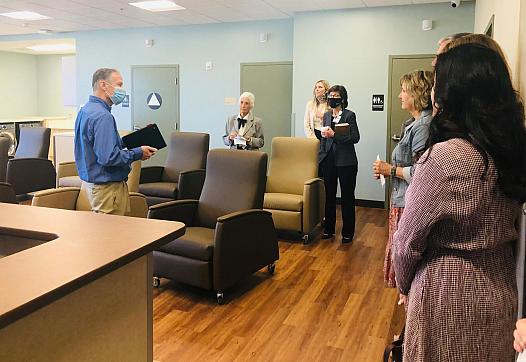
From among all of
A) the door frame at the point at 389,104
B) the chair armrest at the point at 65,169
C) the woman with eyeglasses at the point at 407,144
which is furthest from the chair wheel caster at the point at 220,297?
the door frame at the point at 389,104

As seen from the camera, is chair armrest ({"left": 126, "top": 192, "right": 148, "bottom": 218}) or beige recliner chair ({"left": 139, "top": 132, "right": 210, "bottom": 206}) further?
beige recliner chair ({"left": 139, "top": 132, "right": 210, "bottom": 206})

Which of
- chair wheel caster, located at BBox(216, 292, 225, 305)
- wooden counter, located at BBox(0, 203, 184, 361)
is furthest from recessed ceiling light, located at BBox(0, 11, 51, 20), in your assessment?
wooden counter, located at BBox(0, 203, 184, 361)

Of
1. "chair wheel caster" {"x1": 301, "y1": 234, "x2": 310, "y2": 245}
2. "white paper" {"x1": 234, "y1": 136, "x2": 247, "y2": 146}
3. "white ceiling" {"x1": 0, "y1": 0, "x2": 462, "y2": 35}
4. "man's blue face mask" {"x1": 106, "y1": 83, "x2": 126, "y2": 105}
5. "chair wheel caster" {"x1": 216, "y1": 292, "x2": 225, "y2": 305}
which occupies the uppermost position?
"white ceiling" {"x1": 0, "y1": 0, "x2": 462, "y2": 35}

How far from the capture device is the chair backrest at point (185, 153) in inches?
236

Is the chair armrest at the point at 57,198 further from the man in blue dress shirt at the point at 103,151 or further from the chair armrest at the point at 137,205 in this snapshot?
the man in blue dress shirt at the point at 103,151

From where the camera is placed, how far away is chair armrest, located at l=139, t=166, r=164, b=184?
600 cm

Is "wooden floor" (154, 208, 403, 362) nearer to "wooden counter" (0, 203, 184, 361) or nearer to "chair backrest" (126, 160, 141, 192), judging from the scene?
"wooden counter" (0, 203, 184, 361)

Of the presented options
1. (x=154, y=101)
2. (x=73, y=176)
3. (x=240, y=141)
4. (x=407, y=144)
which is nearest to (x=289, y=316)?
(x=407, y=144)

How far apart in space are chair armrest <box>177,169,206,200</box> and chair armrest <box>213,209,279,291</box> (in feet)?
5.90

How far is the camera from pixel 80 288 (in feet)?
4.43

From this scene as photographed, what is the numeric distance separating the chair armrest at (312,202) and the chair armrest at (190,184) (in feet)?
4.26

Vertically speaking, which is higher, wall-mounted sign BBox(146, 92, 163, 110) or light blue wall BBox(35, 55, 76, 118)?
light blue wall BBox(35, 55, 76, 118)

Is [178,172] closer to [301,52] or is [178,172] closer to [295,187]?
[295,187]

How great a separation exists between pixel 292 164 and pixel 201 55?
3.74 metres
